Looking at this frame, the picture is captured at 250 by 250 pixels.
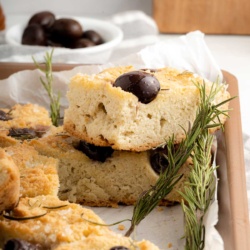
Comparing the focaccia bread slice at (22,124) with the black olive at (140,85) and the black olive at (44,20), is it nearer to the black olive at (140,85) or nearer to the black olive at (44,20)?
the black olive at (140,85)

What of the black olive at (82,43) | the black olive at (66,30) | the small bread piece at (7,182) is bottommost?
the black olive at (82,43)

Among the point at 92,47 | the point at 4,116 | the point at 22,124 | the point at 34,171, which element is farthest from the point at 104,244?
the point at 92,47

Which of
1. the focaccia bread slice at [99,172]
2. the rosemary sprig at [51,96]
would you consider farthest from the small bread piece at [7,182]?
the rosemary sprig at [51,96]

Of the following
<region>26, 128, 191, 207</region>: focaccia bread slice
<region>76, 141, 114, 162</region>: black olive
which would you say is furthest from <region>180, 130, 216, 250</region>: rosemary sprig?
<region>76, 141, 114, 162</region>: black olive

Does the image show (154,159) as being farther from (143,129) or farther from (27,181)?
(27,181)

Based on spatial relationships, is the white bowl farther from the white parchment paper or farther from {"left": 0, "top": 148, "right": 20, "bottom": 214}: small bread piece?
{"left": 0, "top": 148, "right": 20, "bottom": 214}: small bread piece

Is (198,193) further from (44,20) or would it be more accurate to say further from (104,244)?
(44,20)

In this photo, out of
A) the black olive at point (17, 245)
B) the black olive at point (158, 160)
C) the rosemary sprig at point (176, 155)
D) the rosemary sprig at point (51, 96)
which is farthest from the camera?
the rosemary sprig at point (51, 96)
